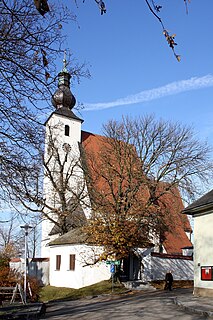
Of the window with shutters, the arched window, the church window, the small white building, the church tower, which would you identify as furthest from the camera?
the arched window

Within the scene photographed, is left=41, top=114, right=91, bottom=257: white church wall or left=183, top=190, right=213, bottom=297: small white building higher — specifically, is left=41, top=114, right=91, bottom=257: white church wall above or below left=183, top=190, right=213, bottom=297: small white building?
above

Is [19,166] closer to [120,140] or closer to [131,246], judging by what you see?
[131,246]

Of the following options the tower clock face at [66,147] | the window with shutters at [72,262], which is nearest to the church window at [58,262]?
the window with shutters at [72,262]

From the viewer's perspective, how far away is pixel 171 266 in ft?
101

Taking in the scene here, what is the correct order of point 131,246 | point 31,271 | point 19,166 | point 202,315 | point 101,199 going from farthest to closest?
point 31,271
point 101,199
point 131,246
point 202,315
point 19,166

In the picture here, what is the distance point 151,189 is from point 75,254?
7925mm

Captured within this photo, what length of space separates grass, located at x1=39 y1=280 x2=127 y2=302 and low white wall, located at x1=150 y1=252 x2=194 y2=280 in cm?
404

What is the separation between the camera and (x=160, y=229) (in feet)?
97.3

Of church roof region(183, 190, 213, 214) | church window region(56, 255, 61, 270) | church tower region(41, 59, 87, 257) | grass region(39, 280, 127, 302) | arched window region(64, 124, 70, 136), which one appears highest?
arched window region(64, 124, 70, 136)

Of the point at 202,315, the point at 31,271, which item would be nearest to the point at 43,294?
the point at 31,271

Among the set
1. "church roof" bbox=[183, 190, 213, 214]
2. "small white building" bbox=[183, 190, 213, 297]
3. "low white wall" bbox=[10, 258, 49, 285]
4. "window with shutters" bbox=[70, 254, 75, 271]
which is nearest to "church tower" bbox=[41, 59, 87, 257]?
"low white wall" bbox=[10, 258, 49, 285]

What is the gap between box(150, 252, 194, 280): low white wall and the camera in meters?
29.6

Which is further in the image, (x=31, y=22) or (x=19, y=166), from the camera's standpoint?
(x=19, y=166)

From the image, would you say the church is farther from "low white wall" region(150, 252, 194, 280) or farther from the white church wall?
the white church wall
